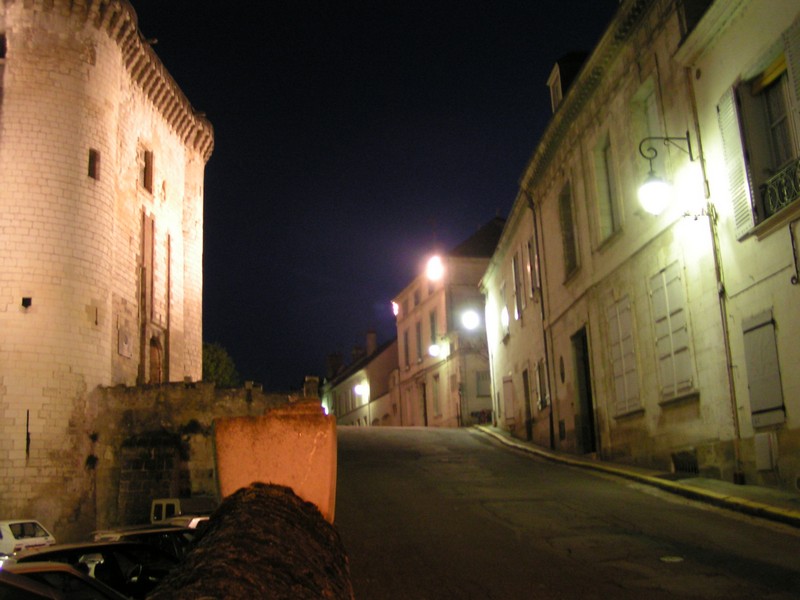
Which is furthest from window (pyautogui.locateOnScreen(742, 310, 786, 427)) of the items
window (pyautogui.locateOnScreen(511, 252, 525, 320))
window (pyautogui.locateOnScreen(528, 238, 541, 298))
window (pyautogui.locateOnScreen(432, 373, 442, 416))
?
window (pyautogui.locateOnScreen(432, 373, 442, 416))

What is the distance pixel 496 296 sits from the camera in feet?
107

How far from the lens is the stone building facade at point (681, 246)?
11398 mm

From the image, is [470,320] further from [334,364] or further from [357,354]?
[334,364]

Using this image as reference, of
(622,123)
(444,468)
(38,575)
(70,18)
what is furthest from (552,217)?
(38,575)

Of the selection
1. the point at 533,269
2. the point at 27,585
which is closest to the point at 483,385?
the point at 533,269

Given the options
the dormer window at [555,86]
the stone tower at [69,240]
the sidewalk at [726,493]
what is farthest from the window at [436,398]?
the sidewalk at [726,493]

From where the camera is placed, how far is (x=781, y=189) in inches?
437

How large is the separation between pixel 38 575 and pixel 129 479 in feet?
60.8

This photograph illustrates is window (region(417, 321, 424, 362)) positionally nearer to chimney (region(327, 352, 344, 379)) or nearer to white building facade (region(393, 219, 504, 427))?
white building facade (region(393, 219, 504, 427))

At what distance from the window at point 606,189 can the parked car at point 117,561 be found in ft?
42.1

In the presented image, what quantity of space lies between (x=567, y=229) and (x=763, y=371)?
10.6m

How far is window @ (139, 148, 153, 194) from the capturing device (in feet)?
96.7

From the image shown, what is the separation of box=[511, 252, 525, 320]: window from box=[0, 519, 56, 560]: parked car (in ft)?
51.2

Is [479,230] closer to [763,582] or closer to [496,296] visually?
[496,296]
